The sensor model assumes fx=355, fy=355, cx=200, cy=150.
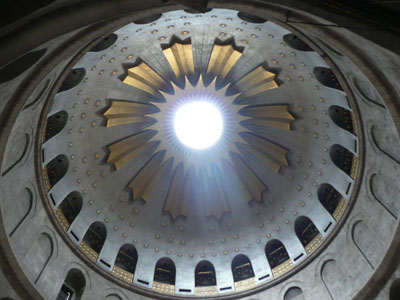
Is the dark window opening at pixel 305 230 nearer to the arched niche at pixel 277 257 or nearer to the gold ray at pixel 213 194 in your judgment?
the arched niche at pixel 277 257

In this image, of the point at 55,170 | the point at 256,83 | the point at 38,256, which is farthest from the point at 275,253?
the point at 55,170

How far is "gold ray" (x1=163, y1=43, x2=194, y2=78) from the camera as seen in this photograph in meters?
16.2

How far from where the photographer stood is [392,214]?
13.2 m

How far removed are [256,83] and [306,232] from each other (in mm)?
8160

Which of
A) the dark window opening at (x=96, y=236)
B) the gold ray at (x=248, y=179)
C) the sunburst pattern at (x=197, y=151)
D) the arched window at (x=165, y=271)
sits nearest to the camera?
the dark window opening at (x=96, y=236)

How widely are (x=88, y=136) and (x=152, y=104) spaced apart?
3.92 m

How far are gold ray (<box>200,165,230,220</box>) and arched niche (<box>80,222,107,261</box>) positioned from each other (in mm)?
6330

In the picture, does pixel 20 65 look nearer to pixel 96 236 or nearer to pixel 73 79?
pixel 73 79

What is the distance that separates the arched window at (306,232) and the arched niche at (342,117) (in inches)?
213

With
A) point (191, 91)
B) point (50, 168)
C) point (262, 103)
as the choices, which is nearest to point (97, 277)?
point (50, 168)

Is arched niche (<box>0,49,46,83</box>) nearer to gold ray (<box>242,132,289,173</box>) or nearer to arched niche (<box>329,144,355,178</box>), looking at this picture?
arched niche (<box>329,144,355,178</box>)

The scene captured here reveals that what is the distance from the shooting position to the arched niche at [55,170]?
15.9 meters

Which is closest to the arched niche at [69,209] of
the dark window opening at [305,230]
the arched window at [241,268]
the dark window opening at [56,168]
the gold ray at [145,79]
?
the dark window opening at [56,168]

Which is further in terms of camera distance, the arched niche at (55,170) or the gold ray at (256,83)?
the gold ray at (256,83)
